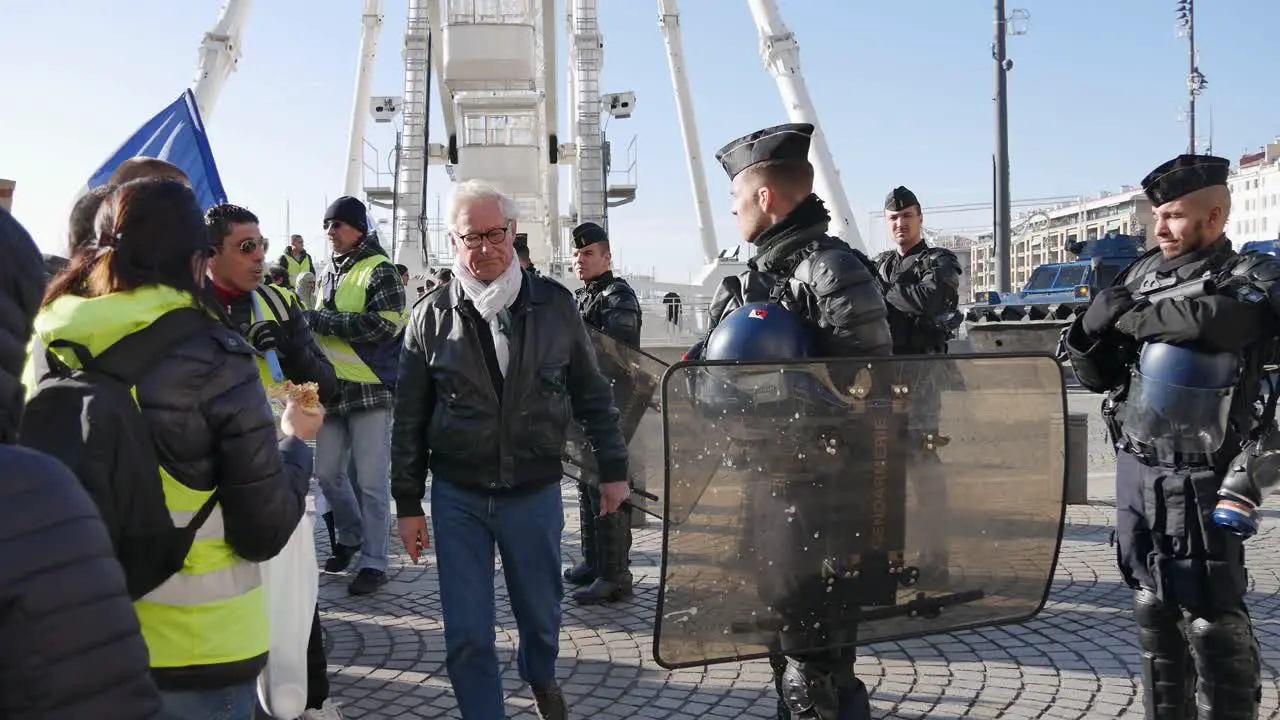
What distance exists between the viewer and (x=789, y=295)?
2.70m

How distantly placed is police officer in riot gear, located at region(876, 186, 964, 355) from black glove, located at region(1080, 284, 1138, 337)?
6.69ft

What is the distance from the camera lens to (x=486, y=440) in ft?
10.2

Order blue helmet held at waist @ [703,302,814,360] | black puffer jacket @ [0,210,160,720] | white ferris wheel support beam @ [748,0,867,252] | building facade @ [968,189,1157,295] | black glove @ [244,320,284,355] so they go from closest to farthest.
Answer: black puffer jacket @ [0,210,160,720]
blue helmet held at waist @ [703,302,814,360]
black glove @ [244,320,284,355]
white ferris wheel support beam @ [748,0,867,252]
building facade @ [968,189,1157,295]

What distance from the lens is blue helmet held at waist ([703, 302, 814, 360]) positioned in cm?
251

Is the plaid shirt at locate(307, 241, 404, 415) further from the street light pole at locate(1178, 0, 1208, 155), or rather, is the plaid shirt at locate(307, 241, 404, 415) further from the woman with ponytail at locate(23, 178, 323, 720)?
the street light pole at locate(1178, 0, 1208, 155)

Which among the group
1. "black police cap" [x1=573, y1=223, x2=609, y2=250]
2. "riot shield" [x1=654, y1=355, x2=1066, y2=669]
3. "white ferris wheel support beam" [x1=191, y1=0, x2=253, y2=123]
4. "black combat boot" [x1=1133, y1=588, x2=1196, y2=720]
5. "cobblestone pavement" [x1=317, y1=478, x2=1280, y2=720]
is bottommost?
"cobblestone pavement" [x1=317, y1=478, x2=1280, y2=720]

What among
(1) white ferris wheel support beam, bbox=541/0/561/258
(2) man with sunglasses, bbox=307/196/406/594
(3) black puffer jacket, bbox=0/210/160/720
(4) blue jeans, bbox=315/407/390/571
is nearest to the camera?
(3) black puffer jacket, bbox=0/210/160/720

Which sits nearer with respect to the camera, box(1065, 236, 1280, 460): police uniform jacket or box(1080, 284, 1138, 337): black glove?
box(1065, 236, 1280, 460): police uniform jacket

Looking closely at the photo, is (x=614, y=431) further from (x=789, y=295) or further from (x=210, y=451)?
(x=210, y=451)

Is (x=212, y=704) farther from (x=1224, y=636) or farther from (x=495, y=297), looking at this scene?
(x=1224, y=636)

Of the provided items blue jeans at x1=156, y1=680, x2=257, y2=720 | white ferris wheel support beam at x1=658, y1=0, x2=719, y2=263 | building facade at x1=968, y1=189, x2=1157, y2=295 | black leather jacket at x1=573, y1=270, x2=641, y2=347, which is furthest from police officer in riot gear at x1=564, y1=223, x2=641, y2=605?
building facade at x1=968, y1=189, x2=1157, y2=295

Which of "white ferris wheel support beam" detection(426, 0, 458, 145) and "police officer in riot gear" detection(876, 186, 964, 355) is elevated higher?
"white ferris wheel support beam" detection(426, 0, 458, 145)

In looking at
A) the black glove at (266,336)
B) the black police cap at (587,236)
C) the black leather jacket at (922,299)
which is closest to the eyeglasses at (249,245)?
the black glove at (266,336)

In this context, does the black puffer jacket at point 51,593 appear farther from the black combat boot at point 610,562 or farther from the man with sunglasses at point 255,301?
the black combat boot at point 610,562
